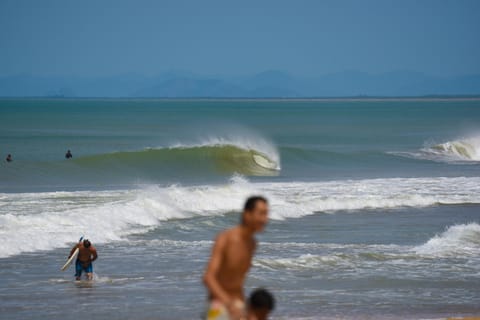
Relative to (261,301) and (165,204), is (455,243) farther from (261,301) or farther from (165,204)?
(261,301)

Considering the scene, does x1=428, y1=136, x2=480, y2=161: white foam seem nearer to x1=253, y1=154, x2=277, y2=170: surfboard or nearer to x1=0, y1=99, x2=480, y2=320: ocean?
x1=0, y1=99, x2=480, y2=320: ocean

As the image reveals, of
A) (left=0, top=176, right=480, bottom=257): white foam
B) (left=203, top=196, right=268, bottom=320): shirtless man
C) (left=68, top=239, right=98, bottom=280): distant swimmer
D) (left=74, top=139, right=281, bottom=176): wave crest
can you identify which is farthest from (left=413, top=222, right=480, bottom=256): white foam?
(left=74, top=139, right=281, bottom=176): wave crest

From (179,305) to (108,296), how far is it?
4.20 feet

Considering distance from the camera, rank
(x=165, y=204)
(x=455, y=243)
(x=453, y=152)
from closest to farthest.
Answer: (x=455, y=243) < (x=165, y=204) < (x=453, y=152)

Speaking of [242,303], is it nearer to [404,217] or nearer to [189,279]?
[189,279]

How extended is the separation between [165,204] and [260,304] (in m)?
19.7

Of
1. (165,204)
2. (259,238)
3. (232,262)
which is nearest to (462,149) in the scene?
(165,204)

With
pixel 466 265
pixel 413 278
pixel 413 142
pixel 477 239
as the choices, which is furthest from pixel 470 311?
pixel 413 142

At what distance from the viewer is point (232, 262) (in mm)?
6516

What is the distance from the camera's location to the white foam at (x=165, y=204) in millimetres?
21078

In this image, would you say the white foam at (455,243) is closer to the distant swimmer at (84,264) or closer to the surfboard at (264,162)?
the distant swimmer at (84,264)

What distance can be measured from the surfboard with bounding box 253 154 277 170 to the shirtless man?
4007 centimetres

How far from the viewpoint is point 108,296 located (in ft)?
46.8

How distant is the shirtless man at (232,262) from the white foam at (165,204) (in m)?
12.8
